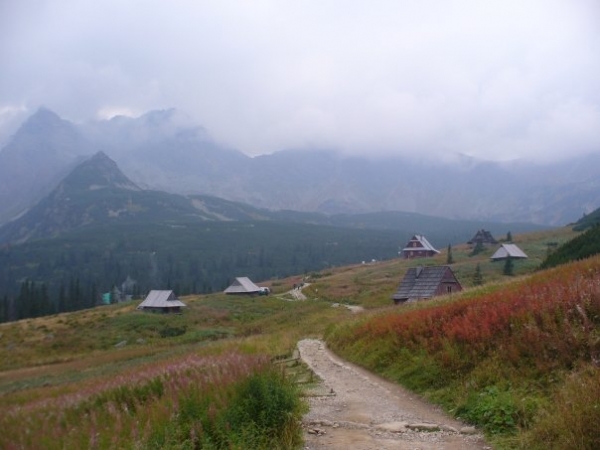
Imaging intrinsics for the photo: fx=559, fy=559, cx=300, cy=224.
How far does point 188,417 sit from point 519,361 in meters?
6.46

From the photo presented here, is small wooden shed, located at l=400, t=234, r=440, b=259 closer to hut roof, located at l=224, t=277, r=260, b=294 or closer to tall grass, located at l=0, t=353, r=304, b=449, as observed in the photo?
A: hut roof, located at l=224, t=277, r=260, b=294

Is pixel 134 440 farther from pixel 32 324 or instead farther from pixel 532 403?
pixel 32 324

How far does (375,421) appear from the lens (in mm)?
10523

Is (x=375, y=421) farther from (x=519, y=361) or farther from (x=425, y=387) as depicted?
(x=519, y=361)

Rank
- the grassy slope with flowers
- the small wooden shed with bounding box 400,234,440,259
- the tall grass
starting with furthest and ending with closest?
the small wooden shed with bounding box 400,234,440,259 < the grassy slope with flowers < the tall grass

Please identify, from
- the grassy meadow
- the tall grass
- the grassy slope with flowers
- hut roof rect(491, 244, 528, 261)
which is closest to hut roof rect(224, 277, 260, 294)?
hut roof rect(491, 244, 528, 261)

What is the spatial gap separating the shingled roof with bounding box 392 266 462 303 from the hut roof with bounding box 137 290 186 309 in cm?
4911

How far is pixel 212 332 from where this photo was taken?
2505 inches

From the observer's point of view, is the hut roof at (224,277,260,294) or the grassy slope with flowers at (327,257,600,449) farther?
the hut roof at (224,277,260,294)

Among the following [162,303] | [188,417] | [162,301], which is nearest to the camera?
[188,417]

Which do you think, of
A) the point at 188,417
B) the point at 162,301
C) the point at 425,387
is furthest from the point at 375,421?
the point at 162,301

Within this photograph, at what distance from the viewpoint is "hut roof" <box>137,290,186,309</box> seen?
95963mm

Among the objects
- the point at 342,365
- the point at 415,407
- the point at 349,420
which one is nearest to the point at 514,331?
the point at 415,407

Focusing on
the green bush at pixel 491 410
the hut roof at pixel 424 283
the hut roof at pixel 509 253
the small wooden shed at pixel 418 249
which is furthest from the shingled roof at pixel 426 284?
the small wooden shed at pixel 418 249
